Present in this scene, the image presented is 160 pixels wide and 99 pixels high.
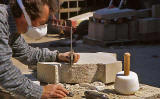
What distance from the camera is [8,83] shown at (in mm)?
2406

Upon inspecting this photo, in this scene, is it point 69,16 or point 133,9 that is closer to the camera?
point 133,9

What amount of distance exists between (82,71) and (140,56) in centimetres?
450

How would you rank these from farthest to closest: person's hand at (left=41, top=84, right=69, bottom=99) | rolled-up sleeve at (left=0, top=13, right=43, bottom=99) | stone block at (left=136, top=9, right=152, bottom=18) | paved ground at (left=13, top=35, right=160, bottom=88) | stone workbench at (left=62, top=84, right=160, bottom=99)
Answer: stone block at (left=136, top=9, right=152, bottom=18), paved ground at (left=13, top=35, right=160, bottom=88), stone workbench at (left=62, top=84, right=160, bottom=99), person's hand at (left=41, top=84, right=69, bottom=99), rolled-up sleeve at (left=0, top=13, right=43, bottom=99)

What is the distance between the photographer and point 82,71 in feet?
14.0

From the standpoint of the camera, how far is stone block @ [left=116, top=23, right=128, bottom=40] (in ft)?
31.7

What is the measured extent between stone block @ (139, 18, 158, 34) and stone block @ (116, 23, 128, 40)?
42 cm

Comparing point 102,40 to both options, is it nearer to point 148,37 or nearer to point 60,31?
point 148,37

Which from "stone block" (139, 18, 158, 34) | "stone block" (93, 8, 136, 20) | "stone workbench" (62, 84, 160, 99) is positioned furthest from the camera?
"stone block" (139, 18, 158, 34)

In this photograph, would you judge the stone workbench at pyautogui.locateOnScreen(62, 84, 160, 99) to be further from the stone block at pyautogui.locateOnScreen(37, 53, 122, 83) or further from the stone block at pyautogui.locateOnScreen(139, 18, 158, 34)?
the stone block at pyautogui.locateOnScreen(139, 18, 158, 34)

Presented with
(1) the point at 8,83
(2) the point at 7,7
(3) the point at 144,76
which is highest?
(2) the point at 7,7

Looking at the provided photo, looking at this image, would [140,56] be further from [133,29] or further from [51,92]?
[51,92]

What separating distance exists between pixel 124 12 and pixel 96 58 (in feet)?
18.1

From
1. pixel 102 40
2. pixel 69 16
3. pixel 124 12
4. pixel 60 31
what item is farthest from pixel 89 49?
pixel 69 16

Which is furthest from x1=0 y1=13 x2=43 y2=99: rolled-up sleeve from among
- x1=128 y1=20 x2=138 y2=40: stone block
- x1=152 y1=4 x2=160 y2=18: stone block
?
x1=152 y1=4 x2=160 y2=18: stone block
